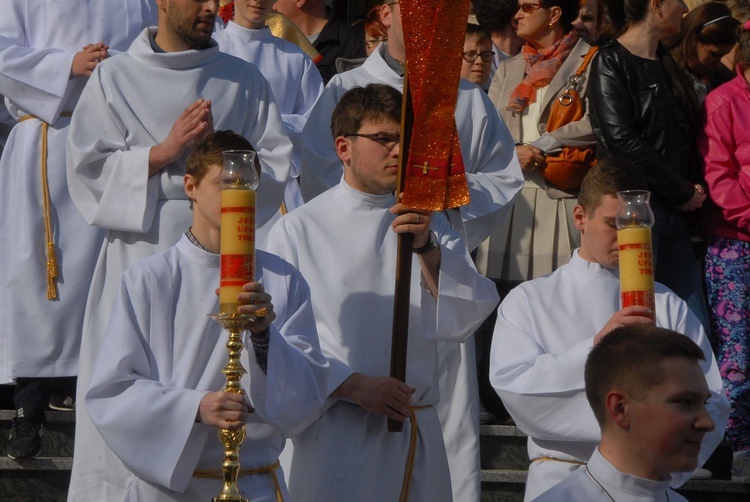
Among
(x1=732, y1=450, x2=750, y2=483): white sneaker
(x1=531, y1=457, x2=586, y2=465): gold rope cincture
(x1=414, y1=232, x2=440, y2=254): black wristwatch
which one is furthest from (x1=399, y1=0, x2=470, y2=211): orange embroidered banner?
(x1=732, y1=450, x2=750, y2=483): white sneaker

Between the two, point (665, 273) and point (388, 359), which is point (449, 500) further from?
point (665, 273)

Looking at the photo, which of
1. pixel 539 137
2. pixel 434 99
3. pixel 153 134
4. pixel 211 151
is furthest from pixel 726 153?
pixel 211 151

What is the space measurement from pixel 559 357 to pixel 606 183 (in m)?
0.80

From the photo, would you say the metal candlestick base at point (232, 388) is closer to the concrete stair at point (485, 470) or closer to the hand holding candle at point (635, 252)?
the hand holding candle at point (635, 252)

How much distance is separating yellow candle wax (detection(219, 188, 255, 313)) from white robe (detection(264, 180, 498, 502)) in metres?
1.03

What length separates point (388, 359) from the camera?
6.09m

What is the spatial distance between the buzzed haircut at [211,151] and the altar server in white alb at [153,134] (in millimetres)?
920

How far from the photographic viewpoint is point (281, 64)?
9.05m

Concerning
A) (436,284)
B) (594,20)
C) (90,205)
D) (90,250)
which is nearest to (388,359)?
(436,284)

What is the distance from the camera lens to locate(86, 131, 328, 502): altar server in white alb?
5316mm

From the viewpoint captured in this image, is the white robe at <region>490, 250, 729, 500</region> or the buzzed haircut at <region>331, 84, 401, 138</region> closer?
the white robe at <region>490, 250, 729, 500</region>

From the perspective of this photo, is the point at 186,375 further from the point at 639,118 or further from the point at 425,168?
the point at 639,118

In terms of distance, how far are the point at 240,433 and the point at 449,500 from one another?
137 centimetres

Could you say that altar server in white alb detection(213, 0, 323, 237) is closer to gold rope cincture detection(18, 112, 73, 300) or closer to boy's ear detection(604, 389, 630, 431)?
gold rope cincture detection(18, 112, 73, 300)
